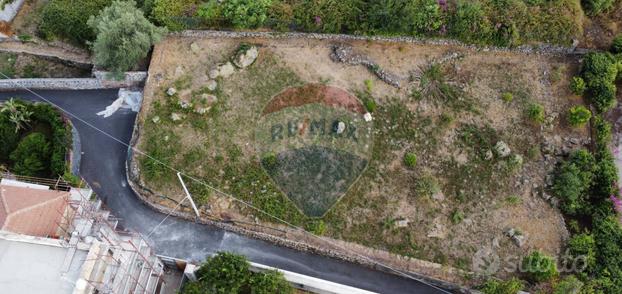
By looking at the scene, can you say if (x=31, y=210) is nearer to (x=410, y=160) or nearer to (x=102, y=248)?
(x=102, y=248)

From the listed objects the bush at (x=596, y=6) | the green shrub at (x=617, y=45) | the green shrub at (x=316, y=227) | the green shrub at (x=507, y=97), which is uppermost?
the bush at (x=596, y=6)

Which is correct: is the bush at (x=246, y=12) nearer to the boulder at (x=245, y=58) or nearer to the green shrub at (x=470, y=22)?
the boulder at (x=245, y=58)

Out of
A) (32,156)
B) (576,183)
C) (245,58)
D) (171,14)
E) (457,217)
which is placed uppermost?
(171,14)

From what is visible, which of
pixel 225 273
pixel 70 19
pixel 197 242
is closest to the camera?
pixel 225 273

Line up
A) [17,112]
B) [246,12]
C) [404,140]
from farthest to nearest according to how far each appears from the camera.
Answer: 1. [246,12]
2. [404,140]
3. [17,112]

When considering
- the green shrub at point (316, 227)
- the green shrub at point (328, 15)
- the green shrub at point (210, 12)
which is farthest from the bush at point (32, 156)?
the green shrub at point (328, 15)

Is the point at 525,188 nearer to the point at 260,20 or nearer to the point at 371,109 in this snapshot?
the point at 371,109

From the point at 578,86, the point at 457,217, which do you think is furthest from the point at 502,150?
the point at 578,86

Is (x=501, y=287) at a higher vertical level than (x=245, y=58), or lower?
lower
